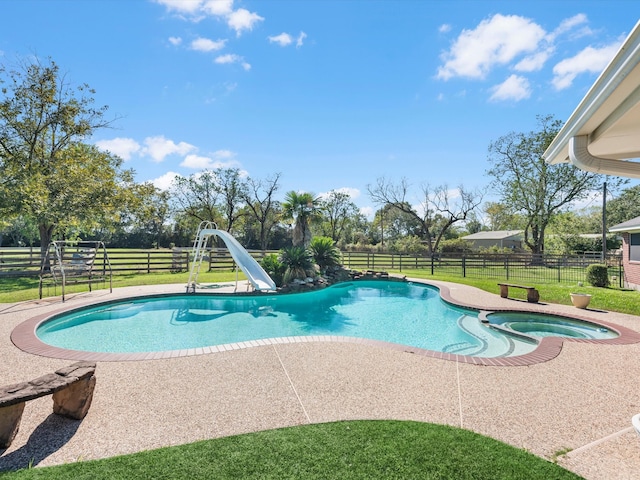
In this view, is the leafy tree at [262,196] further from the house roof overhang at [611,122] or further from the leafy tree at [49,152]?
the house roof overhang at [611,122]

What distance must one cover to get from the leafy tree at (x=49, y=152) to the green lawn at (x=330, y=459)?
14.1m

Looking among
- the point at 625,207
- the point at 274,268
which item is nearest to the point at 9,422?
the point at 274,268

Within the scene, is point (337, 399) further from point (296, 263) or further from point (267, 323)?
point (296, 263)

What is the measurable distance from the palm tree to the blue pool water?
3.71m

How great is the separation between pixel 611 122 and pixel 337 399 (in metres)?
3.52

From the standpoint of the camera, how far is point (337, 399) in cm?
348

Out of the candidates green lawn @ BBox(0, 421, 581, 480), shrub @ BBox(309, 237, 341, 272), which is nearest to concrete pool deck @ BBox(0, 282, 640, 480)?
green lawn @ BBox(0, 421, 581, 480)

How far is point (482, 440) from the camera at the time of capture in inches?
106

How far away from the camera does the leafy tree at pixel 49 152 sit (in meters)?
13.3

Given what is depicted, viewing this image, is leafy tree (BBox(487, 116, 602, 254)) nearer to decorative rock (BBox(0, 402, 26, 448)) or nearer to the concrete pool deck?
the concrete pool deck

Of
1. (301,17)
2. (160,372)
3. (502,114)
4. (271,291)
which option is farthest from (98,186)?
(502,114)

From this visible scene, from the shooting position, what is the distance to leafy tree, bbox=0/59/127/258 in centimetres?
1327

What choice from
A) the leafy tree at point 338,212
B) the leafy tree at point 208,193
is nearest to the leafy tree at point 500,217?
the leafy tree at point 338,212

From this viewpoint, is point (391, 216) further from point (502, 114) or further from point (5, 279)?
point (5, 279)
